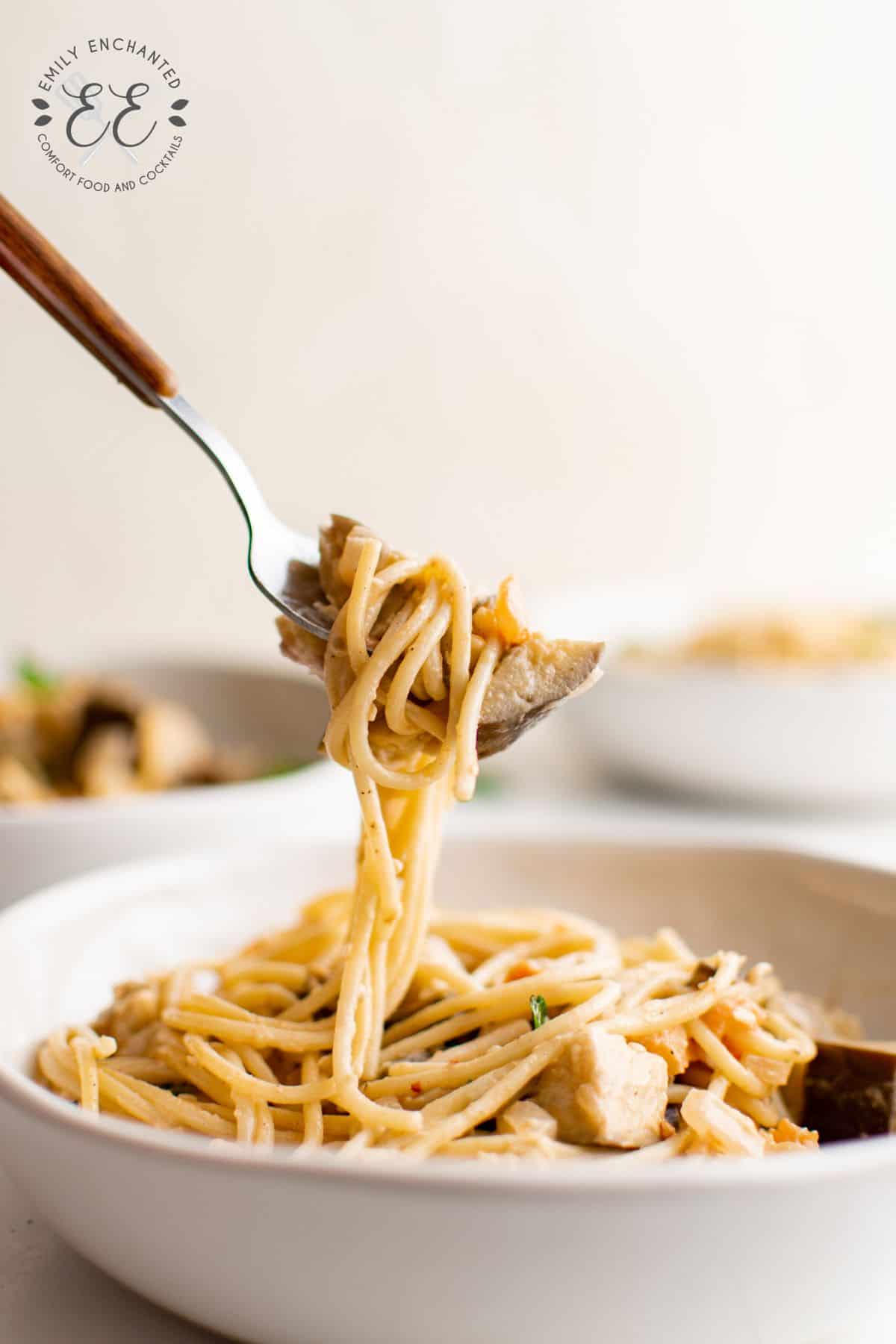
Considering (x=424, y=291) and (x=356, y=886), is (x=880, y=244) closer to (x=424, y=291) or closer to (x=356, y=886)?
(x=424, y=291)

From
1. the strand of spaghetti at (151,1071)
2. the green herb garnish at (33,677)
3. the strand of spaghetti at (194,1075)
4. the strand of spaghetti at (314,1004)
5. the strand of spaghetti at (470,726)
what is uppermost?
the strand of spaghetti at (470,726)

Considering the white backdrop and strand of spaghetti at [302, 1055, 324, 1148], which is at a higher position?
the white backdrop

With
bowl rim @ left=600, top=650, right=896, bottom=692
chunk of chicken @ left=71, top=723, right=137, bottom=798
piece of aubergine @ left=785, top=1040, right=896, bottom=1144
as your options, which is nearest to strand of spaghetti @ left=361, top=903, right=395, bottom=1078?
piece of aubergine @ left=785, top=1040, right=896, bottom=1144

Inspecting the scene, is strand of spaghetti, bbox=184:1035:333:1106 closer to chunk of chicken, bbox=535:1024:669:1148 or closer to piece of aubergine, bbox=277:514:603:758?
chunk of chicken, bbox=535:1024:669:1148

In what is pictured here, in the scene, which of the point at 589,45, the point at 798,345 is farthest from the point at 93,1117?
the point at 798,345

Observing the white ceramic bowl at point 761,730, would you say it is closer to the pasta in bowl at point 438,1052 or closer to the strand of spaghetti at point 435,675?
the pasta in bowl at point 438,1052

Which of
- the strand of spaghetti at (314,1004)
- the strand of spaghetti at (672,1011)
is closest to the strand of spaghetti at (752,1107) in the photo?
the strand of spaghetti at (672,1011)

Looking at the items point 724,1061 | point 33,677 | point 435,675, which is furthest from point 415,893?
point 33,677

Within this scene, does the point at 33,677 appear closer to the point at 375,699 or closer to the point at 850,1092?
the point at 375,699
